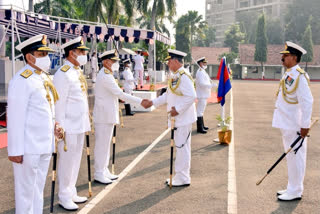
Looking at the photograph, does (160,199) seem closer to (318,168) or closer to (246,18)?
(318,168)

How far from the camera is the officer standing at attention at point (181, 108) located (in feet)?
19.3

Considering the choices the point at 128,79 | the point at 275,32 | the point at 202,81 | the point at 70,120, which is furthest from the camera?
the point at 275,32

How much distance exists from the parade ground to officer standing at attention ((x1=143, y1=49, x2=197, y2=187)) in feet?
0.97

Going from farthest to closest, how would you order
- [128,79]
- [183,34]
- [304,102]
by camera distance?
[183,34] → [128,79] → [304,102]

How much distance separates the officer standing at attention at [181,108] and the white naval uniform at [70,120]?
1.58 meters

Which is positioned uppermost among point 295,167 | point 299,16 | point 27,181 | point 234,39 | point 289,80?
point 299,16

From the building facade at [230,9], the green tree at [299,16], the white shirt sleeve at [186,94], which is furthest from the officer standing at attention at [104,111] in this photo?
the building facade at [230,9]

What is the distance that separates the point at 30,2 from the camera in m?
27.2

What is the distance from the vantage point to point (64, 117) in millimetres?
4770

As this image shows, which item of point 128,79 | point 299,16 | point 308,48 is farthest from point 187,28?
point 128,79

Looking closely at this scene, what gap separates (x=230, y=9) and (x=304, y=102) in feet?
469

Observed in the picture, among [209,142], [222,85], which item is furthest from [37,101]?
[222,85]

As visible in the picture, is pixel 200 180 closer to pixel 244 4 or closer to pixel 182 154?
pixel 182 154

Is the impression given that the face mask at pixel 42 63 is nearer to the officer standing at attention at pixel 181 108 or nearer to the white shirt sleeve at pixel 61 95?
the white shirt sleeve at pixel 61 95
